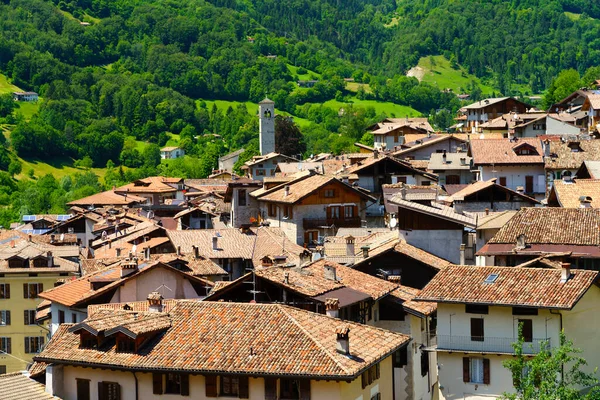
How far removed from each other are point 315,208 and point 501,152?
52.4ft

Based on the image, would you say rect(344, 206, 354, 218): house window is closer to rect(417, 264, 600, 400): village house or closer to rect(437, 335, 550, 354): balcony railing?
rect(417, 264, 600, 400): village house

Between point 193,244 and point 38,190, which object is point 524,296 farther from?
point 38,190

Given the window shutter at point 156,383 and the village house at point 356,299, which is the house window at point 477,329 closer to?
the village house at point 356,299

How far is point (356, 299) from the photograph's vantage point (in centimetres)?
3588

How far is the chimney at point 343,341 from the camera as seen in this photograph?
29688 mm

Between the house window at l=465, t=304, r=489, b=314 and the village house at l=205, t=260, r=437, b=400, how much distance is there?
7.65 feet

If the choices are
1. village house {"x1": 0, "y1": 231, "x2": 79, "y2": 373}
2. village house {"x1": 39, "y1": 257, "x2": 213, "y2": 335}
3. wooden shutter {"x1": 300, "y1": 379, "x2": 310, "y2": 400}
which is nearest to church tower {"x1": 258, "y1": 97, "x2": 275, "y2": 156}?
village house {"x1": 0, "y1": 231, "x2": 79, "y2": 373}

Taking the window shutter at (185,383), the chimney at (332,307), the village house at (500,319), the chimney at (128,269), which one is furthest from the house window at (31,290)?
the window shutter at (185,383)

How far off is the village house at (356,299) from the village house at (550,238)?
139 inches

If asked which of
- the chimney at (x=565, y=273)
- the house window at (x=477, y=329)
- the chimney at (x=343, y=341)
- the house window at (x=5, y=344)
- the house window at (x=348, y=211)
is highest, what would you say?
the house window at (x=348, y=211)

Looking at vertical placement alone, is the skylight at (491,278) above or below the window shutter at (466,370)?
above

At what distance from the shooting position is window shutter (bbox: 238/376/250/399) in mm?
29953

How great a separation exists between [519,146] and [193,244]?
78.0 ft

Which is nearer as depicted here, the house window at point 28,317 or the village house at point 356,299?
the village house at point 356,299
